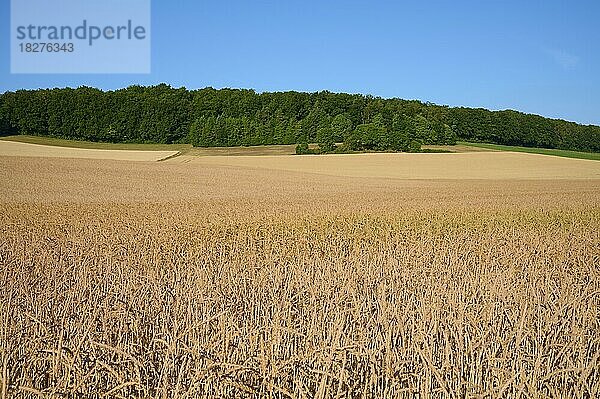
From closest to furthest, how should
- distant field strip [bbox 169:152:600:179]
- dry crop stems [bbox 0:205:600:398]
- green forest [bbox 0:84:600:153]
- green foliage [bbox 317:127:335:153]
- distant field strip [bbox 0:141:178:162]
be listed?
dry crop stems [bbox 0:205:600:398] < distant field strip [bbox 169:152:600:179] < distant field strip [bbox 0:141:178:162] < green foliage [bbox 317:127:335:153] < green forest [bbox 0:84:600:153]

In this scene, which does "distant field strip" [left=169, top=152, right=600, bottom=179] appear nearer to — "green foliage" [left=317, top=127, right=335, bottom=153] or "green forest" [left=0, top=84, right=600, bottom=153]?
"green foliage" [left=317, top=127, right=335, bottom=153]

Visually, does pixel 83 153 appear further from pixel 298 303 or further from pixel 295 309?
pixel 295 309

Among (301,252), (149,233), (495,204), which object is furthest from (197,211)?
(495,204)

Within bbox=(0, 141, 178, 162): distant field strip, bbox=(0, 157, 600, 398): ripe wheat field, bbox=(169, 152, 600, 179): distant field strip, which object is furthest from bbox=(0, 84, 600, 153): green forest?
bbox=(0, 157, 600, 398): ripe wheat field

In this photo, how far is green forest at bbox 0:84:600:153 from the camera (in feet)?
232

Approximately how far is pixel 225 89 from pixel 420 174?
157ft

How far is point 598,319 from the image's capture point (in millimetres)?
6430

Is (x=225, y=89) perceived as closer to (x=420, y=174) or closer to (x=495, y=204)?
(x=420, y=174)

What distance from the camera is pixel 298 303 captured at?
6742 millimetres

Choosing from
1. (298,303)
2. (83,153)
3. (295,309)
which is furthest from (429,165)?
(295,309)

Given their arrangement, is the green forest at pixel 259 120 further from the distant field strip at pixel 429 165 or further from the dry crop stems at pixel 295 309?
the dry crop stems at pixel 295 309

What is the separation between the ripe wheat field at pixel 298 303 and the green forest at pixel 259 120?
47629 millimetres

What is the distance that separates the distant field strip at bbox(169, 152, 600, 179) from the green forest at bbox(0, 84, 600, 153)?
367 inches

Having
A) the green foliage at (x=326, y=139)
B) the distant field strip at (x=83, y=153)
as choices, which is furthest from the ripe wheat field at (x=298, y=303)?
the green foliage at (x=326, y=139)
